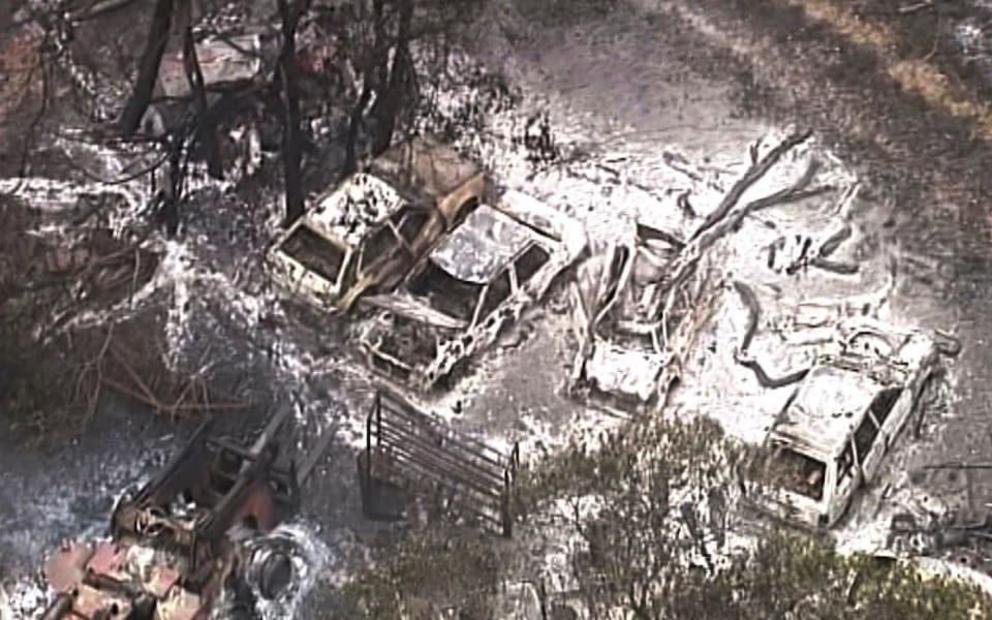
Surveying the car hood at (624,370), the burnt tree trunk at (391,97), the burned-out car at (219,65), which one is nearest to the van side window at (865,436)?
the car hood at (624,370)

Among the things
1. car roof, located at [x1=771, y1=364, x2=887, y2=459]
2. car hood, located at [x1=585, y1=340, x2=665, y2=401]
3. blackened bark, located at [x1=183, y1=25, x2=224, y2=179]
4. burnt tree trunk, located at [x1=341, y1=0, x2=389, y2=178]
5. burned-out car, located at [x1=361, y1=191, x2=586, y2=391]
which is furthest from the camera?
burnt tree trunk, located at [x1=341, y1=0, x2=389, y2=178]

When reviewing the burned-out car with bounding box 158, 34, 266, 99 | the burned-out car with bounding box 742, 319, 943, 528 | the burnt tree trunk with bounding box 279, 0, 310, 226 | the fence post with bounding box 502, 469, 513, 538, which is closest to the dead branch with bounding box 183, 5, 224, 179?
the burned-out car with bounding box 158, 34, 266, 99

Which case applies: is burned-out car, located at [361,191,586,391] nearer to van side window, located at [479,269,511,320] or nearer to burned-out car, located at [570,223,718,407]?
van side window, located at [479,269,511,320]

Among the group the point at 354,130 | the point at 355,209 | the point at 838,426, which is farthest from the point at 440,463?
the point at 354,130

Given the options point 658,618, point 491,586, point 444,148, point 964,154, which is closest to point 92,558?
point 491,586

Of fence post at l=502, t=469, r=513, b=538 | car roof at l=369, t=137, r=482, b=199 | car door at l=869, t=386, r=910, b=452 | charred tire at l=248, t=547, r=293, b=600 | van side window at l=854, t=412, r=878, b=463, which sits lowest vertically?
charred tire at l=248, t=547, r=293, b=600
